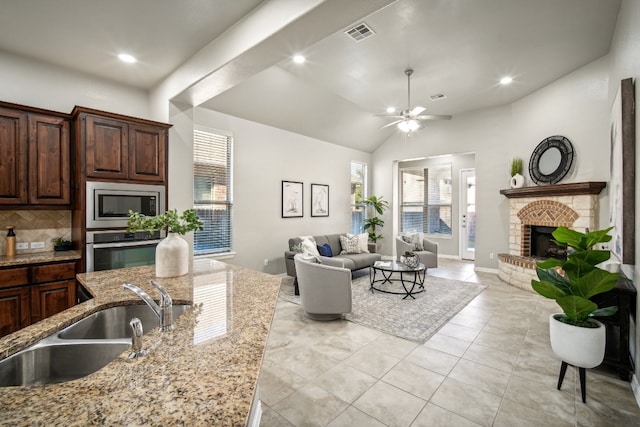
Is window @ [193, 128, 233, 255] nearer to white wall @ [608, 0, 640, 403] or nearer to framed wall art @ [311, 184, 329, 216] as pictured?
framed wall art @ [311, 184, 329, 216]

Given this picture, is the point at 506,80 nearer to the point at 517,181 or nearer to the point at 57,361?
the point at 517,181

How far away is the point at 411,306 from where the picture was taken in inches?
159

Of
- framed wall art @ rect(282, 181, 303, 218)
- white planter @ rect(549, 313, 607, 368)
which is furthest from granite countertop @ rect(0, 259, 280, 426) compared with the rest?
framed wall art @ rect(282, 181, 303, 218)

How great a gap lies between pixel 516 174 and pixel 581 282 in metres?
4.07

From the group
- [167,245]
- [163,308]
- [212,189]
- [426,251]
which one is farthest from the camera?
[426,251]

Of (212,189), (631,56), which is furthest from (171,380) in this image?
(212,189)

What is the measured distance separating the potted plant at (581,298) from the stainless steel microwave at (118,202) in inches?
149

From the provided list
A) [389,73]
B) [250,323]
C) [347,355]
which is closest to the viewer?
[250,323]

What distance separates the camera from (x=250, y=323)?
1243mm

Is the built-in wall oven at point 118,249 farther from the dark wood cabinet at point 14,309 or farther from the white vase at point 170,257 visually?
the white vase at point 170,257

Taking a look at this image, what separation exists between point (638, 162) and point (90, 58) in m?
5.17

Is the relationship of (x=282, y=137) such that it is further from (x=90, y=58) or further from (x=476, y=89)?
(x=476, y=89)

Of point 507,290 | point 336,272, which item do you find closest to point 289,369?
point 336,272

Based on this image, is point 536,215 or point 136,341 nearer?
point 136,341
